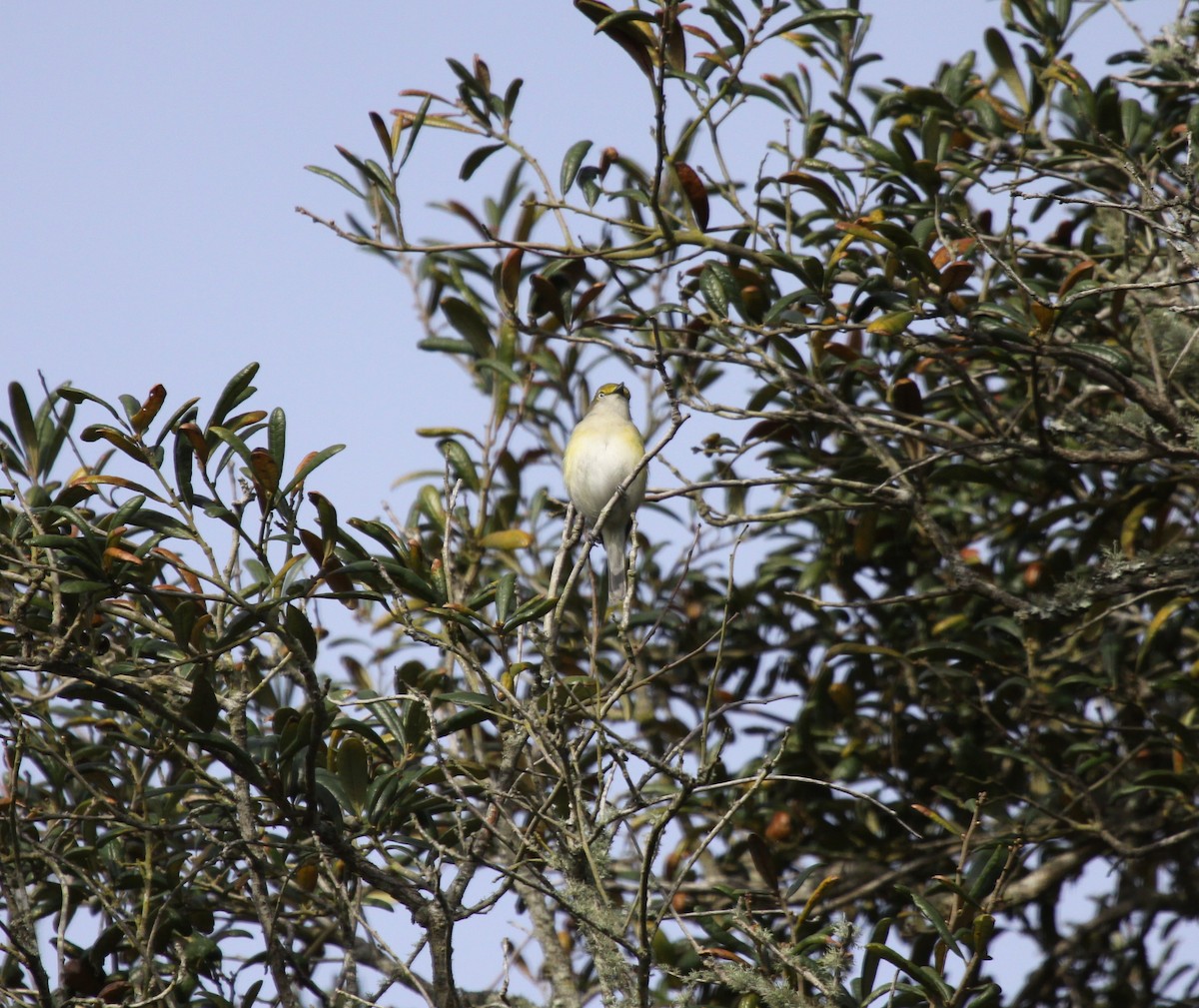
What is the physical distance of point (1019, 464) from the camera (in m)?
4.56

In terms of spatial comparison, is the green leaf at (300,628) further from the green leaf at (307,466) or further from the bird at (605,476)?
the bird at (605,476)

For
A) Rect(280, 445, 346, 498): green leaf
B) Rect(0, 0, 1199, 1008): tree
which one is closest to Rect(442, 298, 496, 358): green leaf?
Rect(0, 0, 1199, 1008): tree

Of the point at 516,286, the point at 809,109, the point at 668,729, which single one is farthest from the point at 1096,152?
the point at 668,729

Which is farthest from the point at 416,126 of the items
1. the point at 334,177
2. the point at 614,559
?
the point at 614,559

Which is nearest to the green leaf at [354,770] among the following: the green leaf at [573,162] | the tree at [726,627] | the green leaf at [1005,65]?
the tree at [726,627]

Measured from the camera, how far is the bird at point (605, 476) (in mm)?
4891

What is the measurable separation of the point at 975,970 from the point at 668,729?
224cm

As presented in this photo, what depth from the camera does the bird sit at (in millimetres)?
4891

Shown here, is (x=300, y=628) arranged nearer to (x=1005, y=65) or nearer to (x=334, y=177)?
(x=334, y=177)

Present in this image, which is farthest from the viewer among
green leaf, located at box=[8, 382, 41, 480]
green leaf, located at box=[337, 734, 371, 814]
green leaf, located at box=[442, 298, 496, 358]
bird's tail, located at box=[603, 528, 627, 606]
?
bird's tail, located at box=[603, 528, 627, 606]

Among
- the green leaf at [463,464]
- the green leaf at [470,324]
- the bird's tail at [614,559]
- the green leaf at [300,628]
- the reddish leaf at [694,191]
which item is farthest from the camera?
the bird's tail at [614,559]

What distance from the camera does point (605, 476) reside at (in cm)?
499

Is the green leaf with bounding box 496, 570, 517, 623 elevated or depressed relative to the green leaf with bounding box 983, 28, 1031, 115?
depressed

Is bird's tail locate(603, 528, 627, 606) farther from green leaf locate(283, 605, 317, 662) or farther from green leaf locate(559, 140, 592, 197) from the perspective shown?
green leaf locate(283, 605, 317, 662)
